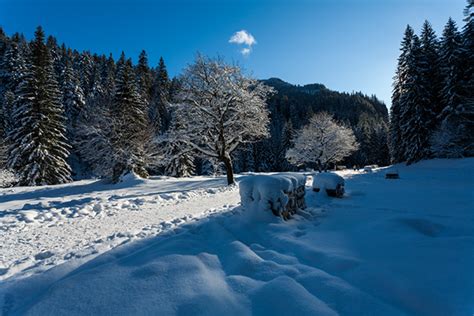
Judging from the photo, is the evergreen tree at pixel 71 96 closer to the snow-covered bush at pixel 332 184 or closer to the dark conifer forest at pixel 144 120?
the dark conifer forest at pixel 144 120

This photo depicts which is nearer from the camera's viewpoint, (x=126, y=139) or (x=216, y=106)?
(x=216, y=106)

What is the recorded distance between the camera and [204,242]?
484cm

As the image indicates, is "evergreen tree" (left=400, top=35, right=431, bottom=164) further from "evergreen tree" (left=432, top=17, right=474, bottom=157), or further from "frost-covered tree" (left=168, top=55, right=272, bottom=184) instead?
"frost-covered tree" (left=168, top=55, right=272, bottom=184)

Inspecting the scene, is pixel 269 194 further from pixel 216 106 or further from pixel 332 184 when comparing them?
pixel 216 106

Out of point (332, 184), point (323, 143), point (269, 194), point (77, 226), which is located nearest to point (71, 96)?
point (323, 143)

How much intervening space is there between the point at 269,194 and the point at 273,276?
2888 mm

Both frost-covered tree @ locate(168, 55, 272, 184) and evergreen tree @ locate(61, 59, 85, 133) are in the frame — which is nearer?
frost-covered tree @ locate(168, 55, 272, 184)

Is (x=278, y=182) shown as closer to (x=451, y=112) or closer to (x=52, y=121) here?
(x=52, y=121)

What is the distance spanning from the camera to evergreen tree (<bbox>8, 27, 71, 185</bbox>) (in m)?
22.1

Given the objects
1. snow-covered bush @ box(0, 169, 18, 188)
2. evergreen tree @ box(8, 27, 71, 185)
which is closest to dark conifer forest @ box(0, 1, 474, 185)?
evergreen tree @ box(8, 27, 71, 185)

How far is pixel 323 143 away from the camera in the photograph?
3503 centimetres

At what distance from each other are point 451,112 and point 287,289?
112 feet

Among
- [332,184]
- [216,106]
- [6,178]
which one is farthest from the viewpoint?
[6,178]

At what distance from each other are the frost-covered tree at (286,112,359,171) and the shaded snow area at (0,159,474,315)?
3059cm
